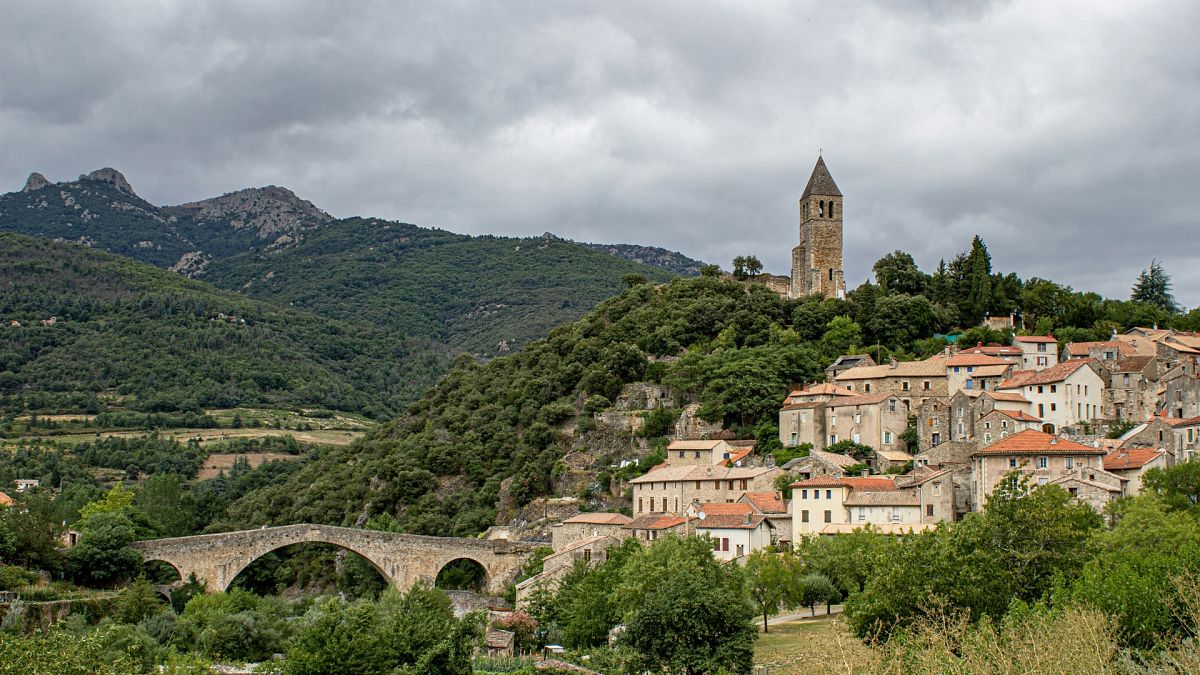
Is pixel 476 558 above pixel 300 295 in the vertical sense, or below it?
below

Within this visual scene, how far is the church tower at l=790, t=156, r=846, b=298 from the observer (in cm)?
8138

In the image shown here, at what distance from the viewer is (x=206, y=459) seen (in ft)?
323

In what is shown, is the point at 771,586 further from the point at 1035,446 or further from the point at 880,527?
the point at 1035,446

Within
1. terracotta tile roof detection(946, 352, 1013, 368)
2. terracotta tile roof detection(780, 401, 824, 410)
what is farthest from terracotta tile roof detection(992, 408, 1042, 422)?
terracotta tile roof detection(780, 401, 824, 410)

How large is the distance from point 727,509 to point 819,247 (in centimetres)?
3231

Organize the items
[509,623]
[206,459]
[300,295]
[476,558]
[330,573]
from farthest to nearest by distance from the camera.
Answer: [300,295], [206,459], [330,573], [476,558], [509,623]

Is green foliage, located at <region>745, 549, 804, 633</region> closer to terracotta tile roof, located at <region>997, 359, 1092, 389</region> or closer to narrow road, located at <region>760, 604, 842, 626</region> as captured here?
narrow road, located at <region>760, 604, 842, 626</region>

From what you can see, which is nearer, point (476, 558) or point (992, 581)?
point (992, 581)

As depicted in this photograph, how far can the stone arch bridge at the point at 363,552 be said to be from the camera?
59.3 metres

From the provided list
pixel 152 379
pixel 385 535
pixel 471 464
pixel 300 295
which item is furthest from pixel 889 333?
pixel 300 295

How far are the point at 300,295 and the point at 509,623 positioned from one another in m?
156

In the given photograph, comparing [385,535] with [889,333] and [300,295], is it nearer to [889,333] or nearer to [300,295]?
[889,333]

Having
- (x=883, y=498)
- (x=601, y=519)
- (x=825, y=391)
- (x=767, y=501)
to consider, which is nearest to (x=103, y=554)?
(x=601, y=519)

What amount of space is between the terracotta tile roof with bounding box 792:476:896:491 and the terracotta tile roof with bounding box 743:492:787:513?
164 centimetres
